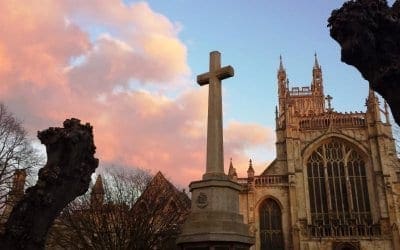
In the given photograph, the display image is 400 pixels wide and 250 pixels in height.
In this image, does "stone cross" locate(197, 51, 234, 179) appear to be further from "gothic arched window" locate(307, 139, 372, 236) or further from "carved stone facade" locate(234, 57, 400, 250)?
"gothic arched window" locate(307, 139, 372, 236)

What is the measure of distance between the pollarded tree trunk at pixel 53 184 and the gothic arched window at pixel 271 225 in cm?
2925

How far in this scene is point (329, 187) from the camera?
39.1 m

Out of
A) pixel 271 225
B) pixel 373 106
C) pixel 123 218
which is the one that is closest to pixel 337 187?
pixel 271 225

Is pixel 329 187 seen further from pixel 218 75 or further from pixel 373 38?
pixel 373 38

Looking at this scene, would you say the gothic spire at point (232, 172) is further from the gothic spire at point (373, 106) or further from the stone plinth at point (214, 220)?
the stone plinth at point (214, 220)

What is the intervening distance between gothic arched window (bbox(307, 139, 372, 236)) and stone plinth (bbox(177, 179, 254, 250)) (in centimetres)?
2702

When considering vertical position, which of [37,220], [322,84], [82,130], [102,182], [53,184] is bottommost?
[37,220]

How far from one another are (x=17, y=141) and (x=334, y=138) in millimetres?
28081

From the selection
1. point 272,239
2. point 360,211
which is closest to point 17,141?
point 272,239

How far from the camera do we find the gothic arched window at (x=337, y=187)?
38.1m

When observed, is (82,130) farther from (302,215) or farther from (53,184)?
(302,215)

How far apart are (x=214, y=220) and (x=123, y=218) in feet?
47.5

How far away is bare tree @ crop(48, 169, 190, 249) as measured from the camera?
978 inches

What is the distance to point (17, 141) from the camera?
80.1 ft
